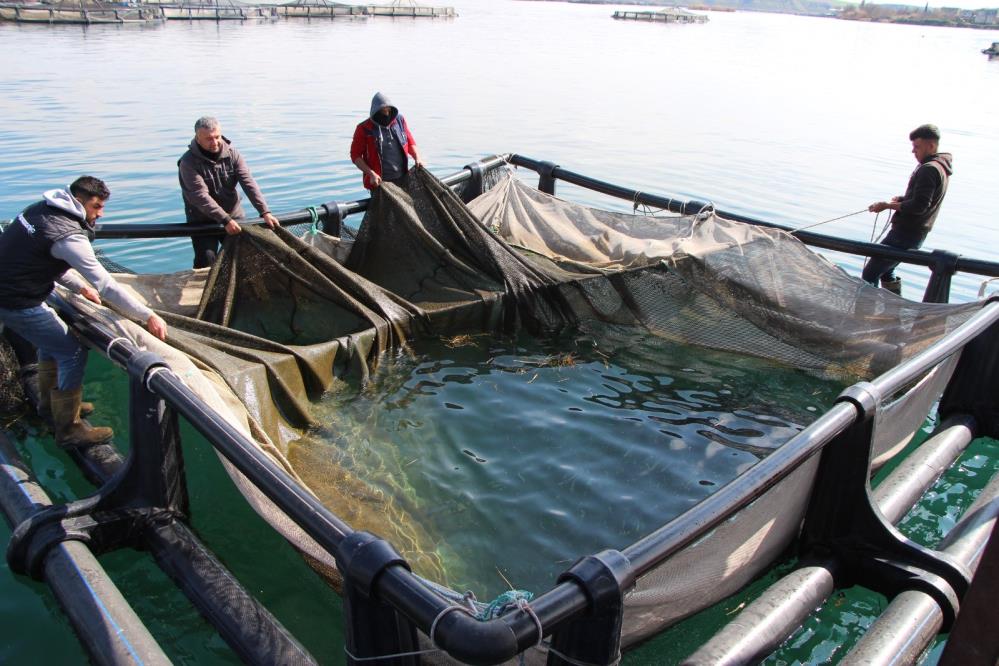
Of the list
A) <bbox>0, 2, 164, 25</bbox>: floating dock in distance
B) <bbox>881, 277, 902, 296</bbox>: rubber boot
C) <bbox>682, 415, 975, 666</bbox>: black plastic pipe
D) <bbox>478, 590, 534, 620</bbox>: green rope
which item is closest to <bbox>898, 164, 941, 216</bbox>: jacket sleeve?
<bbox>881, 277, 902, 296</bbox>: rubber boot

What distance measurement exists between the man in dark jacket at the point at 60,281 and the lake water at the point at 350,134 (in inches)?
22.5

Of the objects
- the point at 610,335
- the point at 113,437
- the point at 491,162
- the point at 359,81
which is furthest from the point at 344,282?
the point at 359,81

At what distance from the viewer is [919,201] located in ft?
21.8

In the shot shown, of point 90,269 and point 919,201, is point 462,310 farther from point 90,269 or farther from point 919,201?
point 919,201

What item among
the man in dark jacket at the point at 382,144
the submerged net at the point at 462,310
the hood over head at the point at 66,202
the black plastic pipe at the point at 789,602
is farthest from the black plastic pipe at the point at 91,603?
the man in dark jacket at the point at 382,144

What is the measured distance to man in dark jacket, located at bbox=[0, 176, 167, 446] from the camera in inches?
159

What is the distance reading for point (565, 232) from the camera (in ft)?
24.5

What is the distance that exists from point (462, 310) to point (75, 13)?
46.3m

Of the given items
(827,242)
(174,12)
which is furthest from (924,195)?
(174,12)

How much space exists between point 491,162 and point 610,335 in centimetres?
312

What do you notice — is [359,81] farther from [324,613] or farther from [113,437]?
[324,613]

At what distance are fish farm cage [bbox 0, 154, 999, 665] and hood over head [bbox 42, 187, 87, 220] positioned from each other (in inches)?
19.8

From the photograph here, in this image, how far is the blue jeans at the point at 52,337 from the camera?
13.9 ft

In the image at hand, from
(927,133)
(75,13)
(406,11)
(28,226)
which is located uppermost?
(406,11)
